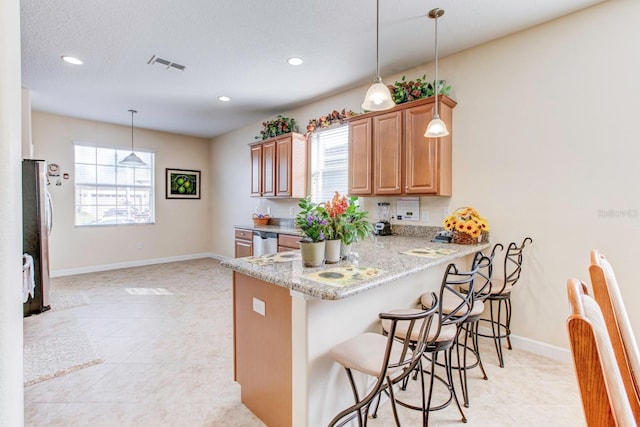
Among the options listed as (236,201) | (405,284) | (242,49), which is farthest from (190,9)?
(236,201)

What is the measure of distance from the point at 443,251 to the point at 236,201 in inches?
185

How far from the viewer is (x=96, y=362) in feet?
7.97

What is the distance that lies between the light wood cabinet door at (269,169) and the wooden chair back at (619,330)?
161 inches

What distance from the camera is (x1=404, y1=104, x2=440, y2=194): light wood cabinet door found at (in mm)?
2904

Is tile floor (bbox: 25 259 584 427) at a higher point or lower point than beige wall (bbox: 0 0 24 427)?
lower

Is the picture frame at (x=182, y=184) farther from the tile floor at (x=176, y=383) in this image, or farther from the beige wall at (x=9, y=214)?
the beige wall at (x=9, y=214)

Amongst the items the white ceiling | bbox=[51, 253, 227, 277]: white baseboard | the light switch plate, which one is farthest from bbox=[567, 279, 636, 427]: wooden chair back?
bbox=[51, 253, 227, 277]: white baseboard

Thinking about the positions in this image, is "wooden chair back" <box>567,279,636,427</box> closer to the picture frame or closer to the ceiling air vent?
the ceiling air vent

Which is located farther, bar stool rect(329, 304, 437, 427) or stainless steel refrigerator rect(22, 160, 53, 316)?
stainless steel refrigerator rect(22, 160, 53, 316)

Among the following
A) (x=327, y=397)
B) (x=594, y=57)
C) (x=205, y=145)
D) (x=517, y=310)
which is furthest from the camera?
(x=205, y=145)

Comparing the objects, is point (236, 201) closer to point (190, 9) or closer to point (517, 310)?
point (190, 9)

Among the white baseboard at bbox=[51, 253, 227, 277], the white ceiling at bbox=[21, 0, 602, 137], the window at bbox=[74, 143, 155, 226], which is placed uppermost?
the white ceiling at bbox=[21, 0, 602, 137]

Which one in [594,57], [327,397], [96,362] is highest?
[594,57]

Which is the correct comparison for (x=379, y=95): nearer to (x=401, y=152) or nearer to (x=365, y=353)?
(x=401, y=152)
